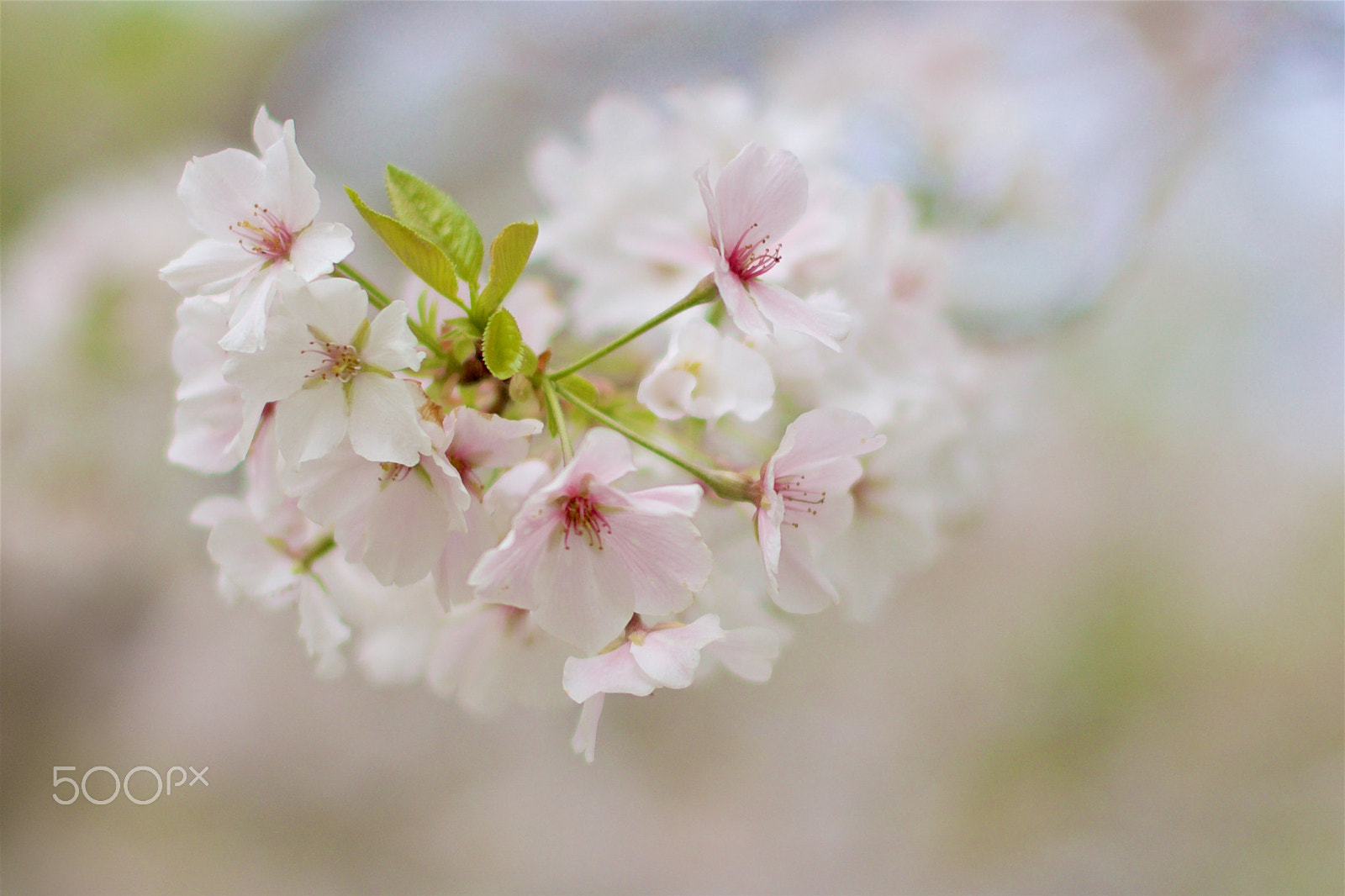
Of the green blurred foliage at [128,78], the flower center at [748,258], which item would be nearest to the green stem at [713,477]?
the flower center at [748,258]

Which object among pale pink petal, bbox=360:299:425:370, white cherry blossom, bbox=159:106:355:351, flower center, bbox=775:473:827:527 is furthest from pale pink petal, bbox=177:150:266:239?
flower center, bbox=775:473:827:527

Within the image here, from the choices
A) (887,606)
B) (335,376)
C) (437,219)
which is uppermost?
(887,606)

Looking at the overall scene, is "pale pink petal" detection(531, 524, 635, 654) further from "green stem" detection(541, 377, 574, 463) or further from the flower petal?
the flower petal

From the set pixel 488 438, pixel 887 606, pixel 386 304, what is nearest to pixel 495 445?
pixel 488 438

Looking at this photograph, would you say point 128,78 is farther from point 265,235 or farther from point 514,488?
point 514,488

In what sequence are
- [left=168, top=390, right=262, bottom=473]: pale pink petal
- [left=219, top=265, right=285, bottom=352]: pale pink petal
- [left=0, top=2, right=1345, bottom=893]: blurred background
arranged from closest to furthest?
1. [left=219, top=265, right=285, bottom=352]: pale pink petal
2. [left=168, top=390, right=262, bottom=473]: pale pink petal
3. [left=0, top=2, right=1345, bottom=893]: blurred background

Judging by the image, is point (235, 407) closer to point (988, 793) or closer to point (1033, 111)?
point (1033, 111)
